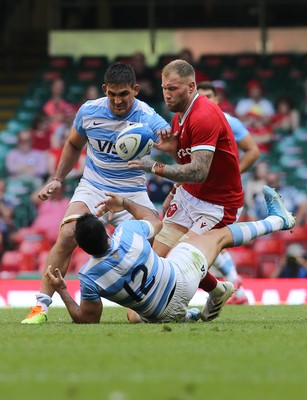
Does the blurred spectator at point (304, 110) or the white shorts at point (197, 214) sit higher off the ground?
the white shorts at point (197, 214)

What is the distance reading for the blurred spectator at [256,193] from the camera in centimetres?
1564

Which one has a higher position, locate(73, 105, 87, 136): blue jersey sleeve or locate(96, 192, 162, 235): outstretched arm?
locate(73, 105, 87, 136): blue jersey sleeve

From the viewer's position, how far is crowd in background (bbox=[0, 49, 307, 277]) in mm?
16047

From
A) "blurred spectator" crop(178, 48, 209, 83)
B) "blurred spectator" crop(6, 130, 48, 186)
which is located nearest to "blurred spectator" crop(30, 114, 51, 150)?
"blurred spectator" crop(6, 130, 48, 186)

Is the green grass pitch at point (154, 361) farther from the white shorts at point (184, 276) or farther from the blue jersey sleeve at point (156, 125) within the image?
the blue jersey sleeve at point (156, 125)

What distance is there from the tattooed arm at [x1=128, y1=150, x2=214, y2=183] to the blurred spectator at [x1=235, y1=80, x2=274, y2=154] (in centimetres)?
983

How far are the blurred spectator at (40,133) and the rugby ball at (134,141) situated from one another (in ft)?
31.1

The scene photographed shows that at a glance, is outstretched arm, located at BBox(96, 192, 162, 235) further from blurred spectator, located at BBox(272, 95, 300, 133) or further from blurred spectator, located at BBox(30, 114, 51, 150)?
blurred spectator, located at BBox(272, 95, 300, 133)

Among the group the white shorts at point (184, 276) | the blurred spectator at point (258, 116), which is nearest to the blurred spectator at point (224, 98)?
the blurred spectator at point (258, 116)

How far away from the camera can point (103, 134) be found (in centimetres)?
932

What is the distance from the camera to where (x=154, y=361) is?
18.9 ft

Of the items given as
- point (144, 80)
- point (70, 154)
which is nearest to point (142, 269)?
point (70, 154)

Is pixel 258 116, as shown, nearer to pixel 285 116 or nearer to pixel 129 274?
pixel 285 116

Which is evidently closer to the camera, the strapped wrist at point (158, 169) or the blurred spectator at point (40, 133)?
the strapped wrist at point (158, 169)
